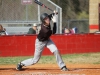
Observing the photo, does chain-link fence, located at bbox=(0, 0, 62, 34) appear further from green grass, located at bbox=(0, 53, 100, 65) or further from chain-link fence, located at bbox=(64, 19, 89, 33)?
chain-link fence, located at bbox=(64, 19, 89, 33)

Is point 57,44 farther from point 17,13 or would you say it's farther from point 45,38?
point 45,38

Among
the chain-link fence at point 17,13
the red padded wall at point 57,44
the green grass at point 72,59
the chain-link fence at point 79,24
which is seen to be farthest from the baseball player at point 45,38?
the chain-link fence at point 79,24

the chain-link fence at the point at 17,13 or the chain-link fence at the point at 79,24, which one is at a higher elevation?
the chain-link fence at the point at 17,13

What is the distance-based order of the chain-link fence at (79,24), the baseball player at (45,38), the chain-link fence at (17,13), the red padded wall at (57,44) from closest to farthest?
1. the baseball player at (45,38)
2. the red padded wall at (57,44)
3. the chain-link fence at (17,13)
4. the chain-link fence at (79,24)

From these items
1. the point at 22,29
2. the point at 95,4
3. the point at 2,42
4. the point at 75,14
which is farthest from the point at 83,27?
the point at 75,14

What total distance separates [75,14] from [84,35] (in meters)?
28.9

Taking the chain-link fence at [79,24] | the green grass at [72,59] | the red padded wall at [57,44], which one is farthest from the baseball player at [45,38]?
the chain-link fence at [79,24]

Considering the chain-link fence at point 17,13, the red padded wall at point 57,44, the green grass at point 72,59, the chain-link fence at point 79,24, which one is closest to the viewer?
the green grass at point 72,59

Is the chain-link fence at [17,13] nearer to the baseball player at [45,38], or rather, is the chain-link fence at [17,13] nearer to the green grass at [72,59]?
the green grass at [72,59]

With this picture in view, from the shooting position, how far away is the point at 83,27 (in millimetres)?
29672

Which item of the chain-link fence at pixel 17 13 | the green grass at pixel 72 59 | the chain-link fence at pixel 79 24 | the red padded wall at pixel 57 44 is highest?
the chain-link fence at pixel 17 13

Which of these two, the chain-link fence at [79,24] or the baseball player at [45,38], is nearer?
the baseball player at [45,38]

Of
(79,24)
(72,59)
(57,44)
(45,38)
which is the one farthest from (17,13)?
(79,24)

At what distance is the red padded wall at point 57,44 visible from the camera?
60.4 feet
